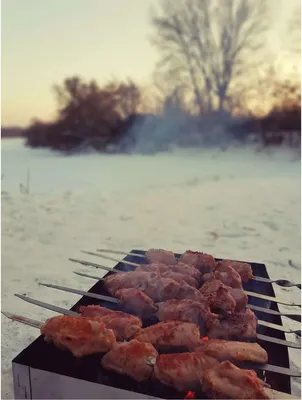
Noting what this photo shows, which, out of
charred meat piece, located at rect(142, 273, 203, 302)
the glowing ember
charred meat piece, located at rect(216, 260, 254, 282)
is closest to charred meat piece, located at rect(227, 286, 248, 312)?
charred meat piece, located at rect(142, 273, 203, 302)

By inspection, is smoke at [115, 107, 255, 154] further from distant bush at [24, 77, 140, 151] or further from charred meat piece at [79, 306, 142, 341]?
charred meat piece at [79, 306, 142, 341]

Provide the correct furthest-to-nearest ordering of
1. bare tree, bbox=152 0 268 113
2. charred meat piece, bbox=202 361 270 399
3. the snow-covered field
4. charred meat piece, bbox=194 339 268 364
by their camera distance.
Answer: the snow-covered field, bare tree, bbox=152 0 268 113, charred meat piece, bbox=194 339 268 364, charred meat piece, bbox=202 361 270 399

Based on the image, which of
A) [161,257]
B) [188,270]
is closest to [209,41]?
[161,257]

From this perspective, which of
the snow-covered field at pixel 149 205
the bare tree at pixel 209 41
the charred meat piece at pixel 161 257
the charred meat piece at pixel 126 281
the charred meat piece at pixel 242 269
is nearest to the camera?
the charred meat piece at pixel 126 281

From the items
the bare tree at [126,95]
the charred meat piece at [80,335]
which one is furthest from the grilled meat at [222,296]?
the bare tree at [126,95]

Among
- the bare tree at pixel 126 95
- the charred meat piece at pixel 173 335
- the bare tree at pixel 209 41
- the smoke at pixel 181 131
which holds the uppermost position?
the bare tree at pixel 209 41

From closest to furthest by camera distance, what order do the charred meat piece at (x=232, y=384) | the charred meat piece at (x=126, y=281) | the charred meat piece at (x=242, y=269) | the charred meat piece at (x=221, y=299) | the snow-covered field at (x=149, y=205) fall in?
the charred meat piece at (x=232, y=384)
the charred meat piece at (x=221, y=299)
the charred meat piece at (x=126, y=281)
the charred meat piece at (x=242, y=269)
the snow-covered field at (x=149, y=205)

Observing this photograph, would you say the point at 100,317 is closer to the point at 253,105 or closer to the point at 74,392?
the point at 74,392

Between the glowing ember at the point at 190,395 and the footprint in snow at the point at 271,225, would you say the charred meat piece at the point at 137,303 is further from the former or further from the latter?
the footprint in snow at the point at 271,225
